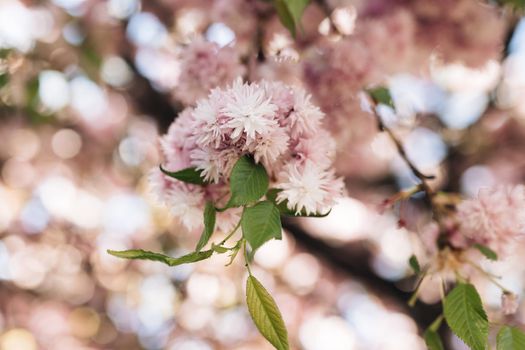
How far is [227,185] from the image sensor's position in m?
0.54

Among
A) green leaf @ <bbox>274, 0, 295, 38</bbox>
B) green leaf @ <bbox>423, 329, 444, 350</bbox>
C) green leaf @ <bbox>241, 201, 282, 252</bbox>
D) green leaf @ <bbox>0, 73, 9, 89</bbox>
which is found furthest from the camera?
green leaf @ <bbox>0, 73, 9, 89</bbox>

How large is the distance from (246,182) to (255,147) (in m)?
0.03

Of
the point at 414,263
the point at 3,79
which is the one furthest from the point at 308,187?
the point at 3,79

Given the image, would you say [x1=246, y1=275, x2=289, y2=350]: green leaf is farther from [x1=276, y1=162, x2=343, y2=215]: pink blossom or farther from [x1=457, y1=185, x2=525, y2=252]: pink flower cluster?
[x1=457, y1=185, x2=525, y2=252]: pink flower cluster

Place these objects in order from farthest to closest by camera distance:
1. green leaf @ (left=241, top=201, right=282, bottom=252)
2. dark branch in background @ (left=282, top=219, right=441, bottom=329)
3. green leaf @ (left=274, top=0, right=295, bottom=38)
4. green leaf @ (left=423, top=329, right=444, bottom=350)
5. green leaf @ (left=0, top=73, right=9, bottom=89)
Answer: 1. dark branch in background @ (left=282, top=219, right=441, bottom=329)
2. green leaf @ (left=0, top=73, right=9, bottom=89)
3. green leaf @ (left=274, top=0, right=295, bottom=38)
4. green leaf @ (left=423, top=329, right=444, bottom=350)
5. green leaf @ (left=241, top=201, right=282, bottom=252)

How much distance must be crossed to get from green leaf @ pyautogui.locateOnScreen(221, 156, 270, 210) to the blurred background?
0.32 meters

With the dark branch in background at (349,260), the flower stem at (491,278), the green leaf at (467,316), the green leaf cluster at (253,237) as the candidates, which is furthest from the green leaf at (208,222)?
the dark branch in background at (349,260)

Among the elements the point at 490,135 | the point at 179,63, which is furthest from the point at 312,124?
the point at 490,135

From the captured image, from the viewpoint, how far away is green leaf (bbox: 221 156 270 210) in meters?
0.45

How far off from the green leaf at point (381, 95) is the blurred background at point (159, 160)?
0.06 meters

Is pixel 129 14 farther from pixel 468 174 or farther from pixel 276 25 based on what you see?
pixel 468 174

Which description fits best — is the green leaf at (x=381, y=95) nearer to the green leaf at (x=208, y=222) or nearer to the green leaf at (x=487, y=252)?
the green leaf at (x=487, y=252)

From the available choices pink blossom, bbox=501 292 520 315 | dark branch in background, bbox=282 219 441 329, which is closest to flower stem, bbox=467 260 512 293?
pink blossom, bbox=501 292 520 315

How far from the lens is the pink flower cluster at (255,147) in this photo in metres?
0.48
